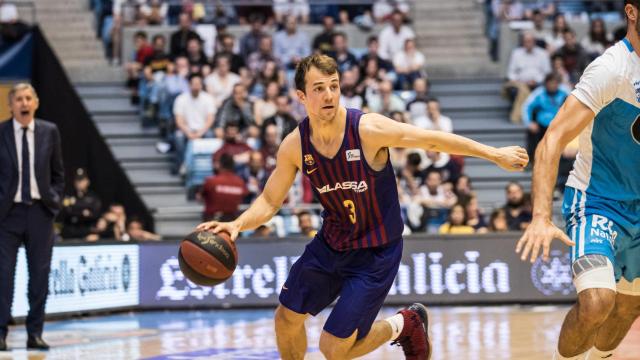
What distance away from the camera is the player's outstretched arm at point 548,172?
6.29 m

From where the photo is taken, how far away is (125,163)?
18969mm

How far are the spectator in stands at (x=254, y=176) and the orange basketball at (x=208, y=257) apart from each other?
8.89 metres

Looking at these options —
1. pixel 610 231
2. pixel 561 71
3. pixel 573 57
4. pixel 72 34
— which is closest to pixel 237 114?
pixel 72 34

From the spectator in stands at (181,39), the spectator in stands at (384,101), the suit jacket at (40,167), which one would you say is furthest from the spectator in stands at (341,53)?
the suit jacket at (40,167)

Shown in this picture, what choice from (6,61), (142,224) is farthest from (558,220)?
(6,61)

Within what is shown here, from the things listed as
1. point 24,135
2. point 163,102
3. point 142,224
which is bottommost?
point 142,224

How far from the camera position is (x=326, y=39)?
1956 centimetres

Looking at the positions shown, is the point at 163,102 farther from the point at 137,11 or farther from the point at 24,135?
the point at 24,135

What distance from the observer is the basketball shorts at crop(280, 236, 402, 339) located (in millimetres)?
7570

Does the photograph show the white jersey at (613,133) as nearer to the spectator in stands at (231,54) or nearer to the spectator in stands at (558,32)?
the spectator in stands at (231,54)

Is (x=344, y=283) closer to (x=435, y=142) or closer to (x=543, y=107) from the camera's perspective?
(x=435, y=142)

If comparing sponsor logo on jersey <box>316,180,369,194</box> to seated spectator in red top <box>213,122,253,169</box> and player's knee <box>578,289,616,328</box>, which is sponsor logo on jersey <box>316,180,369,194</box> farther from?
seated spectator in red top <box>213,122,253,169</box>

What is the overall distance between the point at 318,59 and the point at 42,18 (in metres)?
14.6

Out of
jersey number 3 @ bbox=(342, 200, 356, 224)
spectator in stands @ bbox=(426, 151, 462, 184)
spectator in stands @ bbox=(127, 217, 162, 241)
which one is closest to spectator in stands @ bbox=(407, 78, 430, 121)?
spectator in stands @ bbox=(426, 151, 462, 184)
